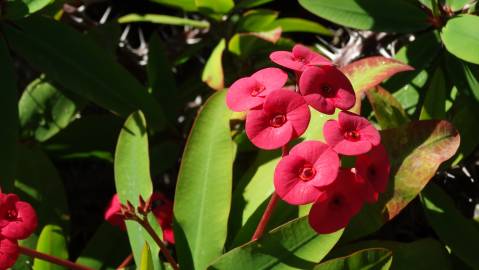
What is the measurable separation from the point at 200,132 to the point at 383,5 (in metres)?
0.45

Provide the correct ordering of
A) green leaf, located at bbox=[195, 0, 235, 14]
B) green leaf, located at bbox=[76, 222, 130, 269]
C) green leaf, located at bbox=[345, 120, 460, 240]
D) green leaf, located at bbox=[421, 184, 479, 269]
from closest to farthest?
green leaf, located at bbox=[345, 120, 460, 240], green leaf, located at bbox=[421, 184, 479, 269], green leaf, located at bbox=[76, 222, 130, 269], green leaf, located at bbox=[195, 0, 235, 14]

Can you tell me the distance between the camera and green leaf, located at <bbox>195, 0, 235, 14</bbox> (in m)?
Result: 1.79

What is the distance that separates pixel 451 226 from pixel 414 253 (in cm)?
10

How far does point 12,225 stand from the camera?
1197 mm

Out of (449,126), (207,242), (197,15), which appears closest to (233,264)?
(207,242)

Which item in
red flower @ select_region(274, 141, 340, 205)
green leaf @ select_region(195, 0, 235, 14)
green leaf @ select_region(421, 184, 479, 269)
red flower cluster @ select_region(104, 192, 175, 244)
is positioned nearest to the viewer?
red flower @ select_region(274, 141, 340, 205)

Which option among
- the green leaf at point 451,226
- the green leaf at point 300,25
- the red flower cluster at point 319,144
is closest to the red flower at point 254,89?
the red flower cluster at point 319,144

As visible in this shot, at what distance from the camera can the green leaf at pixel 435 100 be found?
4.91 feet

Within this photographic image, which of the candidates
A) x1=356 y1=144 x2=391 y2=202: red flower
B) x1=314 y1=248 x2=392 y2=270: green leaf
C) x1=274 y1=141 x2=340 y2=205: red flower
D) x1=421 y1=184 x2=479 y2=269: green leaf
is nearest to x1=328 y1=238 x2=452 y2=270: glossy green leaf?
x1=421 y1=184 x2=479 y2=269: green leaf

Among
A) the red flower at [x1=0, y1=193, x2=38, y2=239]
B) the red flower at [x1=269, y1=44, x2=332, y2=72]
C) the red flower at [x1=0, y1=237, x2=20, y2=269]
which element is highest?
the red flower at [x1=269, y1=44, x2=332, y2=72]

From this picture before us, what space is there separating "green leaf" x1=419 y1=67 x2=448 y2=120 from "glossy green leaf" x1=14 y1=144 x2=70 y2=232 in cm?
82

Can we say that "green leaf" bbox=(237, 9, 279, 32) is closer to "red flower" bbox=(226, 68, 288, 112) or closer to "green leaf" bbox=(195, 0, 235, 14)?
"green leaf" bbox=(195, 0, 235, 14)

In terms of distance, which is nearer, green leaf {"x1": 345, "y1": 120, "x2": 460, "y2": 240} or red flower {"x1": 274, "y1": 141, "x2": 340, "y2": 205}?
red flower {"x1": 274, "y1": 141, "x2": 340, "y2": 205}

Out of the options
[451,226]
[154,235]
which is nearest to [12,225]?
[154,235]
